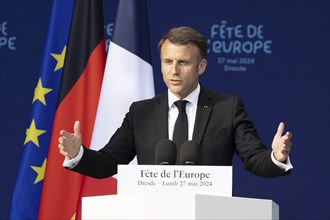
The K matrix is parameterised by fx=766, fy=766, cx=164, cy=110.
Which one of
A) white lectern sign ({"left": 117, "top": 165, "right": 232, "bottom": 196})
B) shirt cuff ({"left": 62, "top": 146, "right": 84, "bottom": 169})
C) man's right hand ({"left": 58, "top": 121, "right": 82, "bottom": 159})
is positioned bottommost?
white lectern sign ({"left": 117, "top": 165, "right": 232, "bottom": 196})

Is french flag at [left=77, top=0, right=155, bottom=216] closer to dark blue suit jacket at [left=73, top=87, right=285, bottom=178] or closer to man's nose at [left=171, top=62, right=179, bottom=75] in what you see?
dark blue suit jacket at [left=73, top=87, right=285, bottom=178]

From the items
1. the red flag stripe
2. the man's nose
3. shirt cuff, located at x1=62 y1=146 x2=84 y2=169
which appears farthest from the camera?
the red flag stripe

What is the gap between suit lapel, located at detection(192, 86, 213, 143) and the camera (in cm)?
298

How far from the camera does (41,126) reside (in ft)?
14.7

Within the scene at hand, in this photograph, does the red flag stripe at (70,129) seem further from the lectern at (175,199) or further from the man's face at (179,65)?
the lectern at (175,199)

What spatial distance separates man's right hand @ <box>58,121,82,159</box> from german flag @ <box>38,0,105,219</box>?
161 cm

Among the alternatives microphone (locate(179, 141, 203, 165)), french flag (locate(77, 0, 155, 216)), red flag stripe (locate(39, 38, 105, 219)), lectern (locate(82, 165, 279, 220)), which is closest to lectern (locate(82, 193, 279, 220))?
lectern (locate(82, 165, 279, 220))

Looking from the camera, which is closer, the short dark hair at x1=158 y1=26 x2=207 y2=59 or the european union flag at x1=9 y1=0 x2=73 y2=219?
the short dark hair at x1=158 y1=26 x2=207 y2=59

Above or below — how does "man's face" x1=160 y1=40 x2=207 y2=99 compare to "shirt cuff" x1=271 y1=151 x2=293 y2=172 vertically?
above

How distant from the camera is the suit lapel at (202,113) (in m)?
2.98

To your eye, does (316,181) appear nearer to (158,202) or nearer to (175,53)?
(175,53)

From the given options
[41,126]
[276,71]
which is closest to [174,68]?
[41,126]

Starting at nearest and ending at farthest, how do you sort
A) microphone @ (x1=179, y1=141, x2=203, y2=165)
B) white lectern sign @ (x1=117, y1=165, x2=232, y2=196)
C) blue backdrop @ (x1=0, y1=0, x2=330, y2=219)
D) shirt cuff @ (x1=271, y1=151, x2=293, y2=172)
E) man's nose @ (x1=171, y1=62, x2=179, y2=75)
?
white lectern sign @ (x1=117, y1=165, x2=232, y2=196) → microphone @ (x1=179, y1=141, x2=203, y2=165) → shirt cuff @ (x1=271, y1=151, x2=293, y2=172) → man's nose @ (x1=171, y1=62, x2=179, y2=75) → blue backdrop @ (x1=0, y1=0, x2=330, y2=219)

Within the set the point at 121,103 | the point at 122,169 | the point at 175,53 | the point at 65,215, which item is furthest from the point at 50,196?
the point at 122,169
